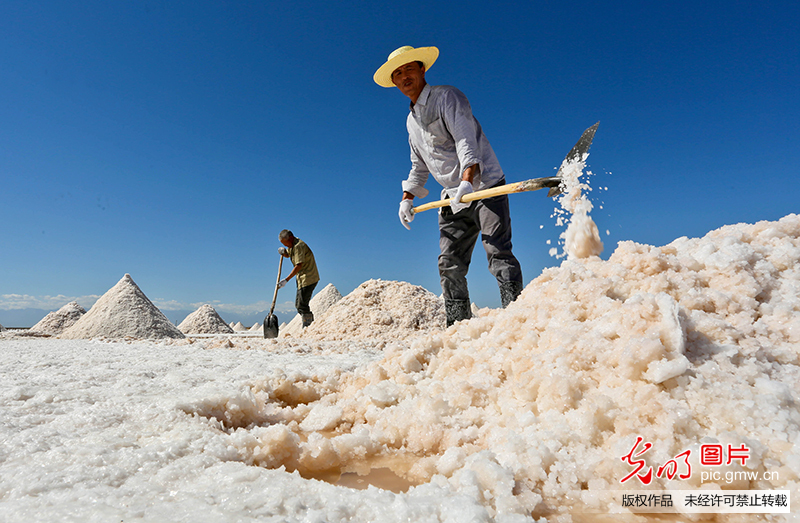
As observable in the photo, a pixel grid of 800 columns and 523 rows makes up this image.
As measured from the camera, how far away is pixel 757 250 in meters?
1.54

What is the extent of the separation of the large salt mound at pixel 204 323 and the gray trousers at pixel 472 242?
6.68m

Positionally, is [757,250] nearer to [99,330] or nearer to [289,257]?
[289,257]

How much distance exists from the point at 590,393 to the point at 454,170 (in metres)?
1.99

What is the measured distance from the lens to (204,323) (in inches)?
329

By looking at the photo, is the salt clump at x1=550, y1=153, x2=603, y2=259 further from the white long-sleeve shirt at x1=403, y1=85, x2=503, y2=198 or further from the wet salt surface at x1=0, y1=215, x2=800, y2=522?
the white long-sleeve shirt at x1=403, y1=85, x2=503, y2=198

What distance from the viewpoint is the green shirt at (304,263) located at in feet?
21.2

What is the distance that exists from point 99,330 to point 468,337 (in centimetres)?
626

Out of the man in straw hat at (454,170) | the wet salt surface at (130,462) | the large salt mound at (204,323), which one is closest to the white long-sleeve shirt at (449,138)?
the man in straw hat at (454,170)

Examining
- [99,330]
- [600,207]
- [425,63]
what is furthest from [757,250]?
[99,330]

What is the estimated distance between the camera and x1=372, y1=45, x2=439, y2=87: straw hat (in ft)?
9.20

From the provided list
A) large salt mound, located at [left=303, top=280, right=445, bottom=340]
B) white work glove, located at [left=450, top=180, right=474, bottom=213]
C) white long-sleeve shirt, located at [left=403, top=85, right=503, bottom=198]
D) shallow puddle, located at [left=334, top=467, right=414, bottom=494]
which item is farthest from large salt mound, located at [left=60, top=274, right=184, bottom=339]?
shallow puddle, located at [left=334, top=467, right=414, bottom=494]

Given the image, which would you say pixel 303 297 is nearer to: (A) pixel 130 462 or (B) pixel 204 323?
(B) pixel 204 323

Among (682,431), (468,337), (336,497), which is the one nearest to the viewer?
(336,497)

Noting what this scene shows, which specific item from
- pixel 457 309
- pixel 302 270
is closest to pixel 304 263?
pixel 302 270
